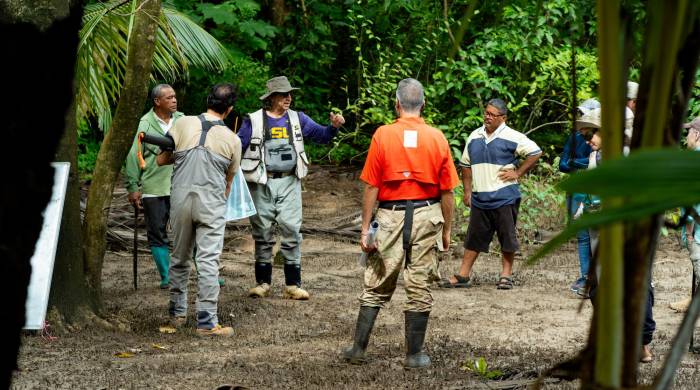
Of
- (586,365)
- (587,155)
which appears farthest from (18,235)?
(587,155)

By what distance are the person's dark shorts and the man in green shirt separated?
9.94 feet

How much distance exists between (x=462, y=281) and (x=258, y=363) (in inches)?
153

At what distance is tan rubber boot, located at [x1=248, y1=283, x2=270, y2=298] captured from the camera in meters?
8.96

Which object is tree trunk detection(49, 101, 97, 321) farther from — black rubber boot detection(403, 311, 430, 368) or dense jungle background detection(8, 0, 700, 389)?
black rubber boot detection(403, 311, 430, 368)

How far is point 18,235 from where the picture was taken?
1.49 meters

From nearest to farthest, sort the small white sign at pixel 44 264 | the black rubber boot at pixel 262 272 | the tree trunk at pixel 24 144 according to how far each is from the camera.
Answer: the tree trunk at pixel 24 144 < the small white sign at pixel 44 264 < the black rubber boot at pixel 262 272

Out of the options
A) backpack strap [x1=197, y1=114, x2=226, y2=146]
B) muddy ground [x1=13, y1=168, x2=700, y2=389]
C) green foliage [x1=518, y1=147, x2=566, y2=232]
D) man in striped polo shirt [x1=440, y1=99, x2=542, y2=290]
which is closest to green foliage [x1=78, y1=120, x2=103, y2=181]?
muddy ground [x1=13, y1=168, x2=700, y2=389]

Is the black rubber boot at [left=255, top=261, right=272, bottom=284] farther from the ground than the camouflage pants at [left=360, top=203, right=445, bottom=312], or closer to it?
closer to it

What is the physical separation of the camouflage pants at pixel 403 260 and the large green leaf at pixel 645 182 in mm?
5472

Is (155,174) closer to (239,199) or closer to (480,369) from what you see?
(239,199)

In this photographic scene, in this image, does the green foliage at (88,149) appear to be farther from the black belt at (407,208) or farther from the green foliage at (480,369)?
the green foliage at (480,369)

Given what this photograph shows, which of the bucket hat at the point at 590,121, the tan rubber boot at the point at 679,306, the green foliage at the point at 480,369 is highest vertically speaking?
the bucket hat at the point at 590,121

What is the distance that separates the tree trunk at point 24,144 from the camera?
1.45m

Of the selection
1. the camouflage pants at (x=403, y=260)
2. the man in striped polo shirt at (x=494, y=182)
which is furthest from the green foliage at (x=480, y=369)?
the man in striped polo shirt at (x=494, y=182)
